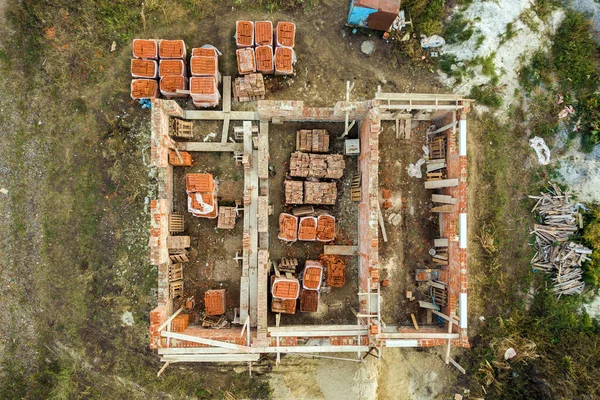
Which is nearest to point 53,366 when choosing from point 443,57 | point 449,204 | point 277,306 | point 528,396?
point 277,306

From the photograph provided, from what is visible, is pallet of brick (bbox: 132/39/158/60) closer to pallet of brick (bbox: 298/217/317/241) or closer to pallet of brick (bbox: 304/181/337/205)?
pallet of brick (bbox: 304/181/337/205)

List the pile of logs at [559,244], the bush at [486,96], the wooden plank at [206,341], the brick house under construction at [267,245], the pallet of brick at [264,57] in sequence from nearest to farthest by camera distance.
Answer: the wooden plank at [206,341] < the brick house under construction at [267,245] < the pallet of brick at [264,57] < the pile of logs at [559,244] < the bush at [486,96]

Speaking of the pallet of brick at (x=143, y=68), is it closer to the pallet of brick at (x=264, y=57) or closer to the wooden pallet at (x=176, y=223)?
the pallet of brick at (x=264, y=57)

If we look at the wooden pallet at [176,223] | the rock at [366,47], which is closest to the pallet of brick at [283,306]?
the wooden pallet at [176,223]

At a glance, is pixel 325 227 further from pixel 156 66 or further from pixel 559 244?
pixel 559 244

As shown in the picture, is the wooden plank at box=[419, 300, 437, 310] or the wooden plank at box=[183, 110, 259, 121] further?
the wooden plank at box=[183, 110, 259, 121]

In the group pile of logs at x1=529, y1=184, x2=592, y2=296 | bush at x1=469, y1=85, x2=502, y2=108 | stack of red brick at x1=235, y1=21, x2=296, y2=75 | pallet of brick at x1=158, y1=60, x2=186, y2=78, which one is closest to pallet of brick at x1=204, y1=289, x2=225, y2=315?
pallet of brick at x1=158, y1=60, x2=186, y2=78
